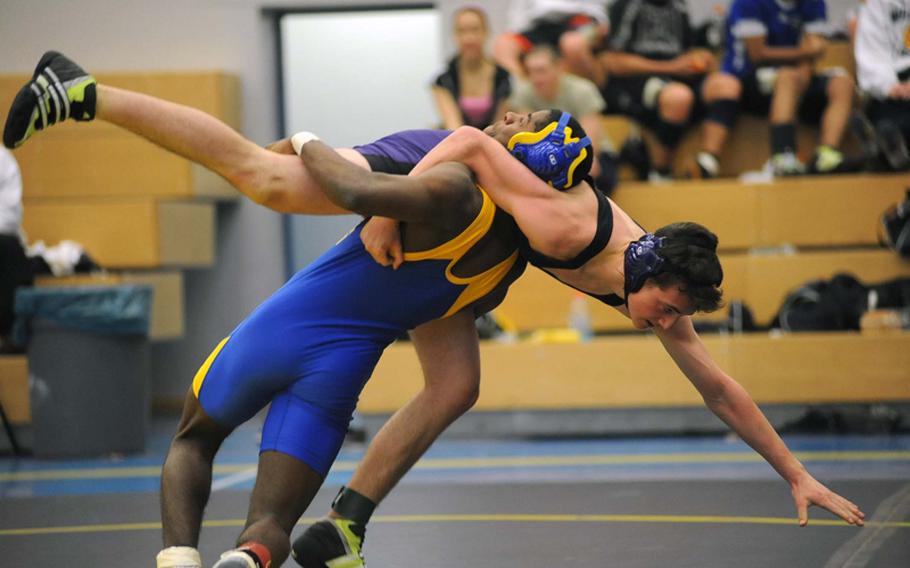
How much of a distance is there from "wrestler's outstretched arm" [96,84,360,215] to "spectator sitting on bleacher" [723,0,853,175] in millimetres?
4645

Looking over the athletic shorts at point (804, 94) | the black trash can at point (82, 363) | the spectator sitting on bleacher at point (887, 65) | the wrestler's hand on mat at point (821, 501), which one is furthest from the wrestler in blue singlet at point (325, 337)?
the athletic shorts at point (804, 94)

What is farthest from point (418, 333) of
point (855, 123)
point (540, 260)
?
point (855, 123)

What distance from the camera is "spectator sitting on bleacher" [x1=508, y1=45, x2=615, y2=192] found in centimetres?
750

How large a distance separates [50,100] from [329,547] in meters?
1.32

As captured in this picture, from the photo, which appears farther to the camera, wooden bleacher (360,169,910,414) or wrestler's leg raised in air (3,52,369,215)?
wooden bleacher (360,169,910,414)

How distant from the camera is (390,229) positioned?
350 centimetres

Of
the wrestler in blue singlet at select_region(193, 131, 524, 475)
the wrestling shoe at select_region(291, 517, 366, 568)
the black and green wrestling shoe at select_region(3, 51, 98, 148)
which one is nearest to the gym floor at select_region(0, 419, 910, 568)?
the wrestling shoe at select_region(291, 517, 366, 568)

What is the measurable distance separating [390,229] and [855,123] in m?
4.88

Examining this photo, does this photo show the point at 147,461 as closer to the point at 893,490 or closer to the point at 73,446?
the point at 73,446

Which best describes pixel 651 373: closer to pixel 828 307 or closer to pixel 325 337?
pixel 828 307

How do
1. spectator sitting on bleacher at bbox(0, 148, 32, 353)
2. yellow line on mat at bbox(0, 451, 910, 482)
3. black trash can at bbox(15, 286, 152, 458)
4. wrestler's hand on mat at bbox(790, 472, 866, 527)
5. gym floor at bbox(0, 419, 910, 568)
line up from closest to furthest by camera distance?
wrestler's hand on mat at bbox(790, 472, 866, 527), gym floor at bbox(0, 419, 910, 568), yellow line on mat at bbox(0, 451, 910, 482), black trash can at bbox(15, 286, 152, 458), spectator sitting on bleacher at bbox(0, 148, 32, 353)

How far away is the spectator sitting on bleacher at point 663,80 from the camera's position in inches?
318

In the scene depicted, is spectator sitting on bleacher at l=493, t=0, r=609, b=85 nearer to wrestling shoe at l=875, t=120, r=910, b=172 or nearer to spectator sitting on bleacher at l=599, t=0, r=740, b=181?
spectator sitting on bleacher at l=599, t=0, r=740, b=181

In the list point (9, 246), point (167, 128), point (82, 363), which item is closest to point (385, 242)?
point (167, 128)
